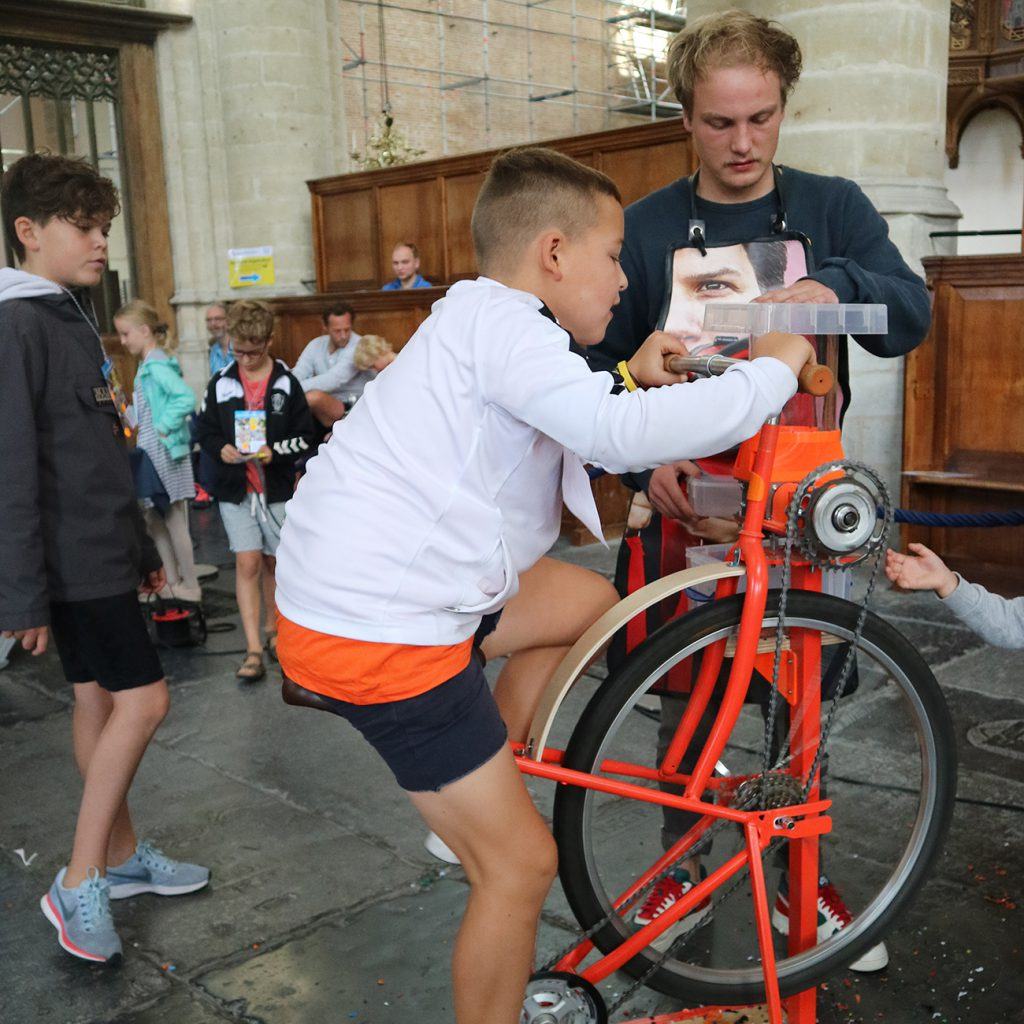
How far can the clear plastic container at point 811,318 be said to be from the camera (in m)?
1.87

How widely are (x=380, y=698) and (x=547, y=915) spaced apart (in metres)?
1.24

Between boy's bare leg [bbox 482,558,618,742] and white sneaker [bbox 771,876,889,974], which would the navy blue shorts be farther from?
white sneaker [bbox 771,876,889,974]

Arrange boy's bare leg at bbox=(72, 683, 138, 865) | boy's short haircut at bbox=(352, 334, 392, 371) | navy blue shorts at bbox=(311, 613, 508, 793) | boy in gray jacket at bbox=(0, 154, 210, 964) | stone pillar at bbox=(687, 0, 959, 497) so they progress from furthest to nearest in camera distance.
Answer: boy's short haircut at bbox=(352, 334, 392, 371), stone pillar at bbox=(687, 0, 959, 497), boy's bare leg at bbox=(72, 683, 138, 865), boy in gray jacket at bbox=(0, 154, 210, 964), navy blue shorts at bbox=(311, 613, 508, 793)

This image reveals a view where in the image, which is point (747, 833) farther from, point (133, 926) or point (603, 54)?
point (603, 54)

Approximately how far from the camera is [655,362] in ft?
6.33

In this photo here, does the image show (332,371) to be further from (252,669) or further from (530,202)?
(530,202)

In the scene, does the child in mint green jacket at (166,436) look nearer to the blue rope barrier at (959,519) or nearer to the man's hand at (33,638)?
the man's hand at (33,638)

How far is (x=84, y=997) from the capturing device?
2523 millimetres

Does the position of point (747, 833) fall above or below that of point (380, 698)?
below

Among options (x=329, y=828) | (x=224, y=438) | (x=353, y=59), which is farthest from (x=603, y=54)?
(x=329, y=828)

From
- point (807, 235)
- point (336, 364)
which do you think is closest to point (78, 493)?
point (807, 235)

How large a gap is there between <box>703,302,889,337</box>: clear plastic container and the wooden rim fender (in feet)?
1.31

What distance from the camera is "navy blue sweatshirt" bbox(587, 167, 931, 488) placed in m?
2.24

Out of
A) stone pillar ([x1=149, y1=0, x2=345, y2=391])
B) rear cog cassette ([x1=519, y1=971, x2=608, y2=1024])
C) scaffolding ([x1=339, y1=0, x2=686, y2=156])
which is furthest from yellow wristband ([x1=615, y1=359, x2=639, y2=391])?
scaffolding ([x1=339, y1=0, x2=686, y2=156])
